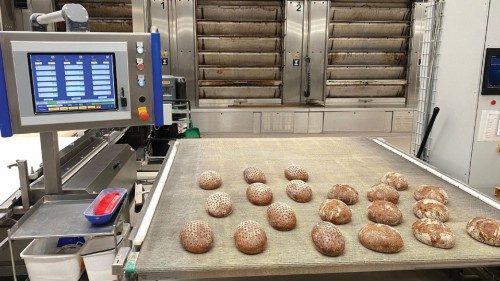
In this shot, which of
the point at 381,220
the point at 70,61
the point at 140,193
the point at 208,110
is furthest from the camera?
the point at 208,110

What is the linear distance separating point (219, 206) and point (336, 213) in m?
0.42

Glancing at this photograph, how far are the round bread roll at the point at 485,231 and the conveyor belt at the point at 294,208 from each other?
0.02m

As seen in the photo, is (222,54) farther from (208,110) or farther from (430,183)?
(430,183)

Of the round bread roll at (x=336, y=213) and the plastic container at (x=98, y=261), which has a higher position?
the round bread roll at (x=336, y=213)

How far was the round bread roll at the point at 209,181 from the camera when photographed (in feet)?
5.23

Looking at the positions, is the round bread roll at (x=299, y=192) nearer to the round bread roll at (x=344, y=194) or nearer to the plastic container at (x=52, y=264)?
the round bread roll at (x=344, y=194)

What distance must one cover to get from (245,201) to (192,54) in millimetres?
3524

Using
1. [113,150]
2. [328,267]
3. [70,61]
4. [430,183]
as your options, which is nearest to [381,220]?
[328,267]

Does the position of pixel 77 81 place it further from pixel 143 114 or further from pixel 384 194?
pixel 384 194

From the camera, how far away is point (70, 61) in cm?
143

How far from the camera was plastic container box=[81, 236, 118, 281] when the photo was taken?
1.40 m

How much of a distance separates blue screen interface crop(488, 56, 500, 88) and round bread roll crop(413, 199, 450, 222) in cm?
78

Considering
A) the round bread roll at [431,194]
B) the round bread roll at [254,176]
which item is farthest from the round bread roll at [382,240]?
the round bread roll at [254,176]

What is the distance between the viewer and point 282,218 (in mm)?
1264
